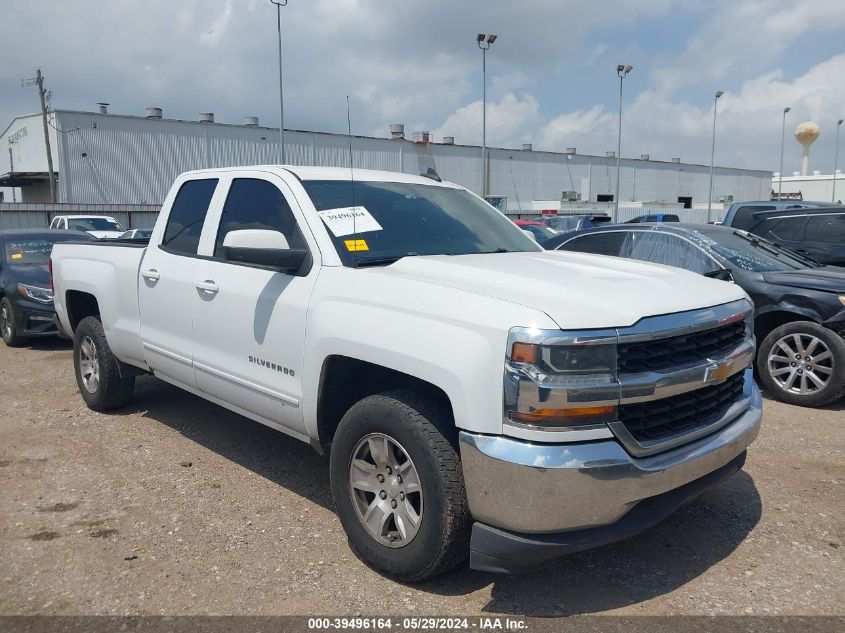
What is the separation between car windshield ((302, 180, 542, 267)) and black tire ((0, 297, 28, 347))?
703 cm

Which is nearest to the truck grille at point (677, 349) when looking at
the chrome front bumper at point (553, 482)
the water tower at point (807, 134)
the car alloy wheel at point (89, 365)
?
the chrome front bumper at point (553, 482)

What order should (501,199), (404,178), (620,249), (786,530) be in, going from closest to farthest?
(786,530) < (404,178) < (620,249) < (501,199)

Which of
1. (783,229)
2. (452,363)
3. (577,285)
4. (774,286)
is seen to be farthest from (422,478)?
(783,229)

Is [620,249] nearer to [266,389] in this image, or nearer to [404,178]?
[404,178]

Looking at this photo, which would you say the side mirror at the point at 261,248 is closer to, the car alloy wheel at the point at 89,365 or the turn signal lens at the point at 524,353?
the turn signal lens at the point at 524,353

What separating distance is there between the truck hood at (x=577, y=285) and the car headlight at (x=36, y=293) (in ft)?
24.2

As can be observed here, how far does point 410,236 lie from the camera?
3.93 m

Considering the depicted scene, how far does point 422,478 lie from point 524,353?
712 millimetres

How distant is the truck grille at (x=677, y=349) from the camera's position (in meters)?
2.79

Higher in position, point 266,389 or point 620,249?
point 620,249

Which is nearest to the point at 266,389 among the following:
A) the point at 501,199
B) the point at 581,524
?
the point at 581,524

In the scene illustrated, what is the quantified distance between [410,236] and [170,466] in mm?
2341

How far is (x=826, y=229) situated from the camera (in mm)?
8820

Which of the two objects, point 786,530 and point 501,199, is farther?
point 501,199
